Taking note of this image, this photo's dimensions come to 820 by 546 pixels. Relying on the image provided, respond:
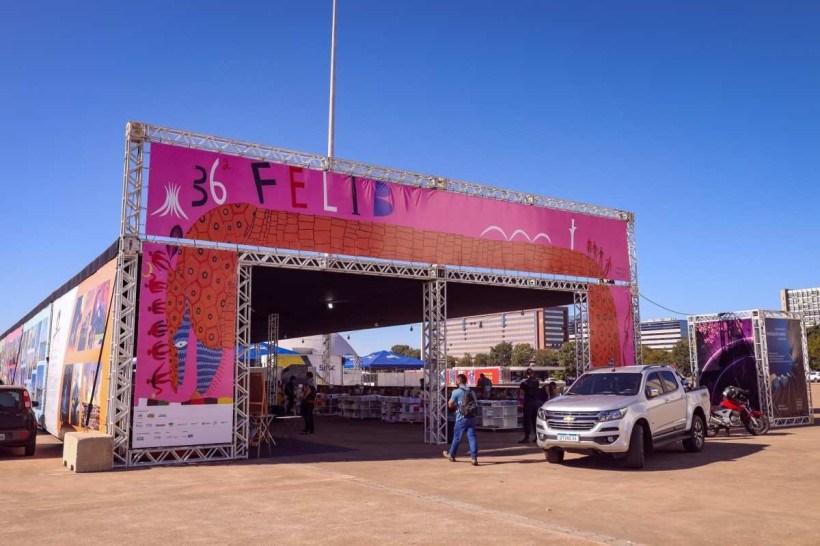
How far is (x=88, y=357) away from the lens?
1524cm

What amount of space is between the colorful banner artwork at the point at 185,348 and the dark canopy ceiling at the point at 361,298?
2031mm

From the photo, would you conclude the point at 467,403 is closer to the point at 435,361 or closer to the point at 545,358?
the point at 435,361

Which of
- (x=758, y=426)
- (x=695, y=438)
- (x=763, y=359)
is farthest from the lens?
(x=763, y=359)

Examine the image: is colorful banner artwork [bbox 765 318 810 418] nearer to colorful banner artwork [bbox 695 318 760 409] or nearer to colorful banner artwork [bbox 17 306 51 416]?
colorful banner artwork [bbox 695 318 760 409]

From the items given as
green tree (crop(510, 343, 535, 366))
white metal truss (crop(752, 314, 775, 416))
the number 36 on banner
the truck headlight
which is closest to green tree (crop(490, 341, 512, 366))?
green tree (crop(510, 343, 535, 366))

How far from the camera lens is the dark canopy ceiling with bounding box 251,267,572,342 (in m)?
17.9

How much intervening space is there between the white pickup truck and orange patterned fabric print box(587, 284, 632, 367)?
492 centimetres

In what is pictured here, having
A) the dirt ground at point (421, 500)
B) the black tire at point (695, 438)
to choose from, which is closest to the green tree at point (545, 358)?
the black tire at point (695, 438)

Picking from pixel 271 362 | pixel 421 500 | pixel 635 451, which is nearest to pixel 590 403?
pixel 635 451

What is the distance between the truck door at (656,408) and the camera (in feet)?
41.1

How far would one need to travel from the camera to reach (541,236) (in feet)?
62.2

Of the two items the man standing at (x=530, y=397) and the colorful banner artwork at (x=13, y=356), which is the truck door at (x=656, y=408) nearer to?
the man standing at (x=530, y=397)


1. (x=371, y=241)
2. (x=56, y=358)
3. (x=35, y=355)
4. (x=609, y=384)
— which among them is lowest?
(x=609, y=384)

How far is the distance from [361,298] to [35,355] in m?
12.6
